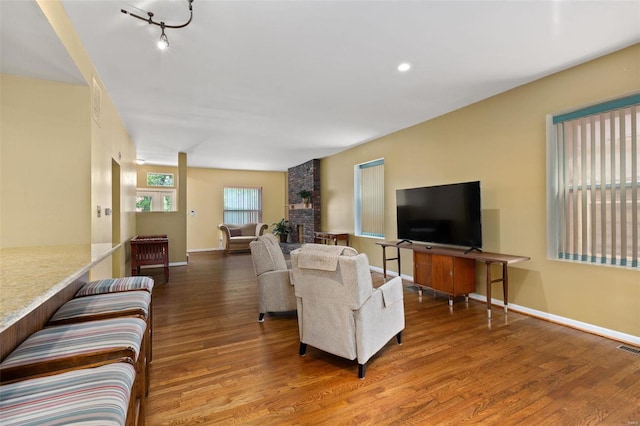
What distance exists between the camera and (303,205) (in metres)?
8.38

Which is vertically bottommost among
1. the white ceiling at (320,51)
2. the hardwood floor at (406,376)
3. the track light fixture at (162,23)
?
the hardwood floor at (406,376)

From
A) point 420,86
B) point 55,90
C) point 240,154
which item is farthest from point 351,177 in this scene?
point 55,90

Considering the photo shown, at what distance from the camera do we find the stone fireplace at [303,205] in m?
7.93

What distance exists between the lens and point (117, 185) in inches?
169

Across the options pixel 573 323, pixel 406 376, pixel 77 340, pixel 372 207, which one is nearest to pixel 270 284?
pixel 406 376

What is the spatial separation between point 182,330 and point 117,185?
2.52 m

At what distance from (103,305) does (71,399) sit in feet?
3.14

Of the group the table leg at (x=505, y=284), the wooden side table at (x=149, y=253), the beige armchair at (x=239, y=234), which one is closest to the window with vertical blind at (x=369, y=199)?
the table leg at (x=505, y=284)

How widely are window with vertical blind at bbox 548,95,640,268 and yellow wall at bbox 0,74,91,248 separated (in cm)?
455

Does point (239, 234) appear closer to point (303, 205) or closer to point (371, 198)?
point (303, 205)

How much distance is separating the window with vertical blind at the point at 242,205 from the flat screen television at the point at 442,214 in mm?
6278

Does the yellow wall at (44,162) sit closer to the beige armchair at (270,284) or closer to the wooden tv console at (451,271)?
the beige armchair at (270,284)

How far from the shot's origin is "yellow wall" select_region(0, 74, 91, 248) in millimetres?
2148

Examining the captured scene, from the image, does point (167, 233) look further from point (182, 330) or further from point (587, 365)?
point (587, 365)
